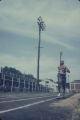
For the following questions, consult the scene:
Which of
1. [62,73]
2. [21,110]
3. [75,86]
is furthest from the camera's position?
[75,86]

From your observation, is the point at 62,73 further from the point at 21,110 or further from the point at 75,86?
the point at 75,86

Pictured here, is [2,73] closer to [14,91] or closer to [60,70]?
[14,91]

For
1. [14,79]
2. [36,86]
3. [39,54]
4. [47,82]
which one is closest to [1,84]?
[14,79]

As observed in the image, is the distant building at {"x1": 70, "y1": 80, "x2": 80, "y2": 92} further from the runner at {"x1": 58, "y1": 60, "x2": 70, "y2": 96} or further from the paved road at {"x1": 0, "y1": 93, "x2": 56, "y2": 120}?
the paved road at {"x1": 0, "y1": 93, "x2": 56, "y2": 120}

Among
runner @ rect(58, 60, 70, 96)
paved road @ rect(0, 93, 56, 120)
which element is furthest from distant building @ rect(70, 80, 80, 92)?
paved road @ rect(0, 93, 56, 120)

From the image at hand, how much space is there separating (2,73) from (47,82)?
243ft

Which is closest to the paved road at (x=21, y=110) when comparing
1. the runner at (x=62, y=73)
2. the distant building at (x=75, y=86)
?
the runner at (x=62, y=73)

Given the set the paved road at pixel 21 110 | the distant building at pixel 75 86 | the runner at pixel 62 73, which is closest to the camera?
the paved road at pixel 21 110

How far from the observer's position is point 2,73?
19312 mm

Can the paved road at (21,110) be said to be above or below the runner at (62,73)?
below

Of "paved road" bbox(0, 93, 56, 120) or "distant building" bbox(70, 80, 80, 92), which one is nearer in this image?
"paved road" bbox(0, 93, 56, 120)

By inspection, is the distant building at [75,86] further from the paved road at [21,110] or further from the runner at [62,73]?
the paved road at [21,110]

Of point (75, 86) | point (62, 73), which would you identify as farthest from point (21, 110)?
point (75, 86)

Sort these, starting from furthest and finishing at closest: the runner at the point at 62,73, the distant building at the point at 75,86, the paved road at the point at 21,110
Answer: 1. the distant building at the point at 75,86
2. the runner at the point at 62,73
3. the paved road at the point at 21,110
